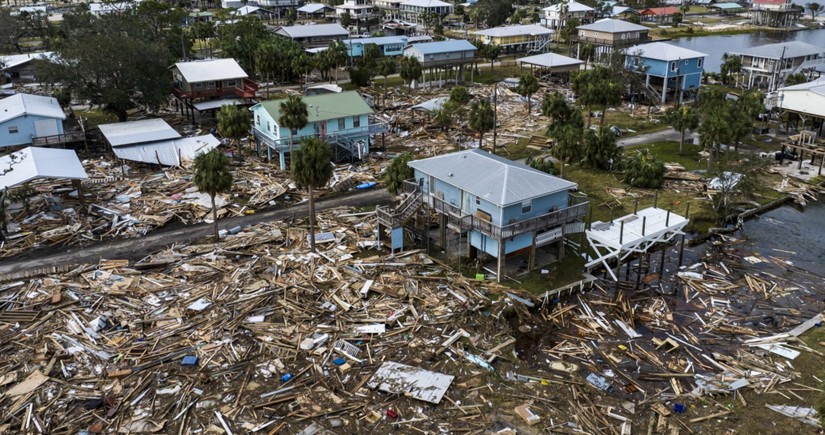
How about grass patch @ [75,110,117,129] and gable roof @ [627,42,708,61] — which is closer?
grass patch @ [75,110,117,129]

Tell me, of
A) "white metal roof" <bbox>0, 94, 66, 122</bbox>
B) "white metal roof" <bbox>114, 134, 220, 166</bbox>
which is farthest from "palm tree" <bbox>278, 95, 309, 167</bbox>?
"white metal roof" <bbox>0, 94, 66, 122</bbox>

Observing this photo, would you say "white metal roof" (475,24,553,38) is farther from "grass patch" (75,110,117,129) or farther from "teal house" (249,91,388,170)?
"grass patch" (75,110,117,129)

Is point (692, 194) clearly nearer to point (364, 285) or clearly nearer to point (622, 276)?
point (622, 276)

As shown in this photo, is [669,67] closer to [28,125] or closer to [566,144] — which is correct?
[566,144]

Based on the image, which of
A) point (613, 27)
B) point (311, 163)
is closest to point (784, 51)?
point (613, 27)

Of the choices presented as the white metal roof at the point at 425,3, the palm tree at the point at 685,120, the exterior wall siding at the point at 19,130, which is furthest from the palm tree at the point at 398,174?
the white metal roof at the point at 425,3

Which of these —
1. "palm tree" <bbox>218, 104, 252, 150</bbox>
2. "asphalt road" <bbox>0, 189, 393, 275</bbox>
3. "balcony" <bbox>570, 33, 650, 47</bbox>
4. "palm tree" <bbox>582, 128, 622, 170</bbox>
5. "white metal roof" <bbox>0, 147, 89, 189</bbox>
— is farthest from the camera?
"balcony" <bbox>570, 33, 650, 47</bbox>

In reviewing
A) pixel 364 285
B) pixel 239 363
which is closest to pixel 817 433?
pixel 364 285

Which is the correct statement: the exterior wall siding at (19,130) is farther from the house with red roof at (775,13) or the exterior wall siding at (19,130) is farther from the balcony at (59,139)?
the house with red roof at (775,13)
